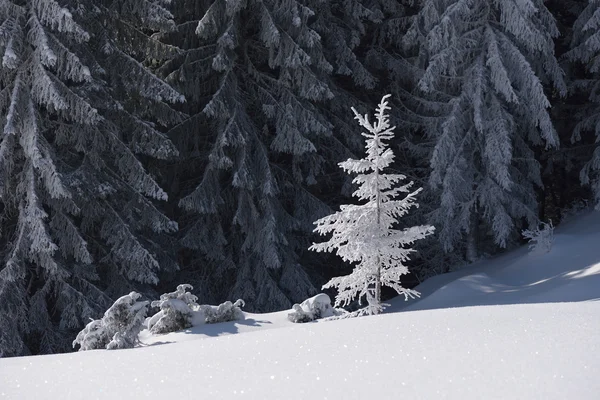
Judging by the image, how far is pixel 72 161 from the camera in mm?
12547

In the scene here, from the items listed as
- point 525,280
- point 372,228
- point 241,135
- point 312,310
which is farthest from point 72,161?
point 525,280

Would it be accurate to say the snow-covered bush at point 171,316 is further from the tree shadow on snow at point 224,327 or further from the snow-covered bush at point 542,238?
the snow-covered bush at point 542,238

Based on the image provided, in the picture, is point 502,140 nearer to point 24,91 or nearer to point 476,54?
point 476,54

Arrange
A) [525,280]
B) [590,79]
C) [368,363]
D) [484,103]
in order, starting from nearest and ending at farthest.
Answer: [368,363] < [525,280] < [484,103] < [590,79]

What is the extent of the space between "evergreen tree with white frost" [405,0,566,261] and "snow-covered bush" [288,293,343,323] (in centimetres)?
639

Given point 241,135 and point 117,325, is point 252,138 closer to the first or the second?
point 241,135

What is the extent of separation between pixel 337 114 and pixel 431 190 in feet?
9.74

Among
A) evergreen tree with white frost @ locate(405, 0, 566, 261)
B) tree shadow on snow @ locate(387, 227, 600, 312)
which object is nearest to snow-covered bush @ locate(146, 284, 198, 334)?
tree shadow on snow @ locate(387, 227, 600, 312)

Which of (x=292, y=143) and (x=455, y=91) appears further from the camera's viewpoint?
(x=455, y=91)

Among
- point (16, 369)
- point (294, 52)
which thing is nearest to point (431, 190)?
point (294, 52)

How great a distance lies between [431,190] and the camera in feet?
52.3

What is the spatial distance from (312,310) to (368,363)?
5.16 meters

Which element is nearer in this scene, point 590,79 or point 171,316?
point 171,316

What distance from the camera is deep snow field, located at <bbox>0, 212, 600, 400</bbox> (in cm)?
389
